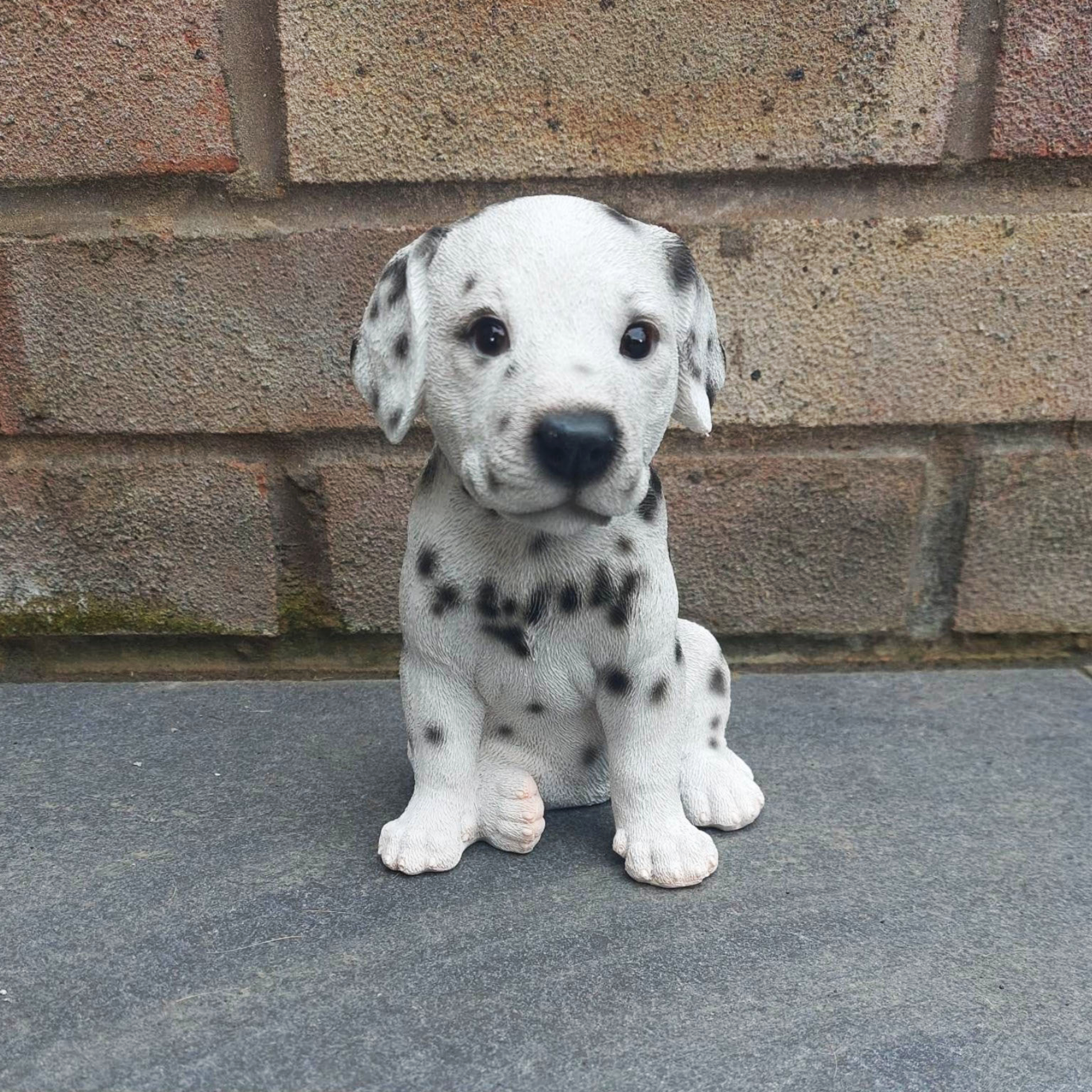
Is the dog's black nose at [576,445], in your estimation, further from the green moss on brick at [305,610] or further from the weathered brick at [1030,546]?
the weathered brick at [1030,546]

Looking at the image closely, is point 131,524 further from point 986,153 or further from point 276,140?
point 986,153

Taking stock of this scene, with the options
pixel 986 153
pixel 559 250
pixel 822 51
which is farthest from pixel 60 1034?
pixel 986 153

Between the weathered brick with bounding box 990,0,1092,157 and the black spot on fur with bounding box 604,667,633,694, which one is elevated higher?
the weathered brick with bounding box 990,0,1092,157

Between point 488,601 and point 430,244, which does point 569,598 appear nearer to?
point 488,601

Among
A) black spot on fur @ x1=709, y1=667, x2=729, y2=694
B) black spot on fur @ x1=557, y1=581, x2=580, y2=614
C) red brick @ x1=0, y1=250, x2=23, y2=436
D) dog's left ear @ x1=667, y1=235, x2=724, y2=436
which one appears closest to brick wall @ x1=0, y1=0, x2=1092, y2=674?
red brick @ x1=0, y1=250, x2=23, y2=436

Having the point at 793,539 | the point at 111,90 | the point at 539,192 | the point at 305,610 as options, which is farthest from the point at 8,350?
the point at 793,539

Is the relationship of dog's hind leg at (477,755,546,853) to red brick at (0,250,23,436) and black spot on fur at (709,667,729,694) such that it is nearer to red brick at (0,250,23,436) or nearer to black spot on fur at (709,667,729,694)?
black spot on fur at (709,667,729,694)
